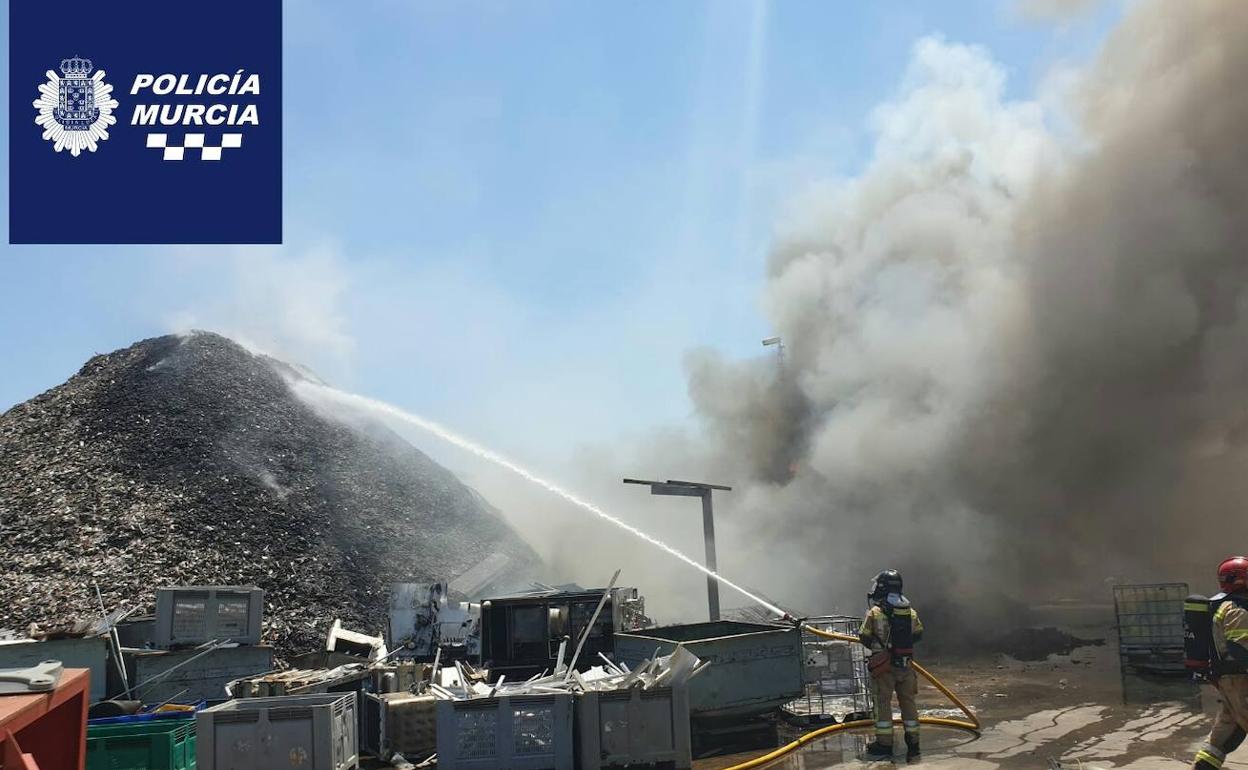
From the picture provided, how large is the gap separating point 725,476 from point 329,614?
1763 centimetres

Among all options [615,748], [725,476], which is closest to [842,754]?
[615,748]

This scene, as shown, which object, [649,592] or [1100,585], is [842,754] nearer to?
[649,592]

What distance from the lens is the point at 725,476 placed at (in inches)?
1371

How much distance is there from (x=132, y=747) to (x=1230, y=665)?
941cm

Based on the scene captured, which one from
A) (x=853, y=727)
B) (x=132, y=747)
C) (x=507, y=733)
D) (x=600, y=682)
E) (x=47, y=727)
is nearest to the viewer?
(x=47, y=727)

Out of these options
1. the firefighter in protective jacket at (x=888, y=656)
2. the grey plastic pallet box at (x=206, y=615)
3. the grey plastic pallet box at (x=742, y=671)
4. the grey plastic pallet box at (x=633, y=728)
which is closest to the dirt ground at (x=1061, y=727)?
the firefighter in protective jacket at (x=888, y=656)

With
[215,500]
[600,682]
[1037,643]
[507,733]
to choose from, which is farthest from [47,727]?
[215,500]

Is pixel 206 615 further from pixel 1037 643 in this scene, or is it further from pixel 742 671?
pixel 1037 643

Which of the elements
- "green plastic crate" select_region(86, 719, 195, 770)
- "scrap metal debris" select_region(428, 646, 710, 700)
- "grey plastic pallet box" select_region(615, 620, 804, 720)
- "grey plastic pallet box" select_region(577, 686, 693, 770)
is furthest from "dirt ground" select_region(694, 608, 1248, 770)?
"green plastic crate" select_region(86, 719, 195, 770)

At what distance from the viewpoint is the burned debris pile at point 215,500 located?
22.1m

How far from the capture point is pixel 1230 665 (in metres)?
6.73

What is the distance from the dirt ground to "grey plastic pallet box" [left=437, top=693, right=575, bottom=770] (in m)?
1.96

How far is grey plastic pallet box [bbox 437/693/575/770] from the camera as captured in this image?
8109 millimetres

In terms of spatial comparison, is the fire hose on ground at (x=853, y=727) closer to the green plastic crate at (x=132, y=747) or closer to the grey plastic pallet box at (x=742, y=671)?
the grey plastic pallet box at (x=742, y=671)
